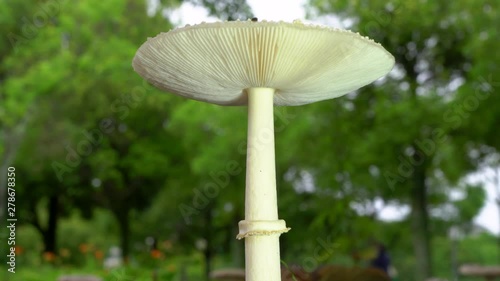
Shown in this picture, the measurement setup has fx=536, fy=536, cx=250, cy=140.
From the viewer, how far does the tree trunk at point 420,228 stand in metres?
9.71

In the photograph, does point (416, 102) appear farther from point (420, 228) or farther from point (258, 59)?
point (258, 59)

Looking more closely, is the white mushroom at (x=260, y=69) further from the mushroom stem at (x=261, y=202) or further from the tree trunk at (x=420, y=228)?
the tree trunk at (x=420, y=228)

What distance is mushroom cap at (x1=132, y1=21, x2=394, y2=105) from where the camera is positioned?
1.82 metres

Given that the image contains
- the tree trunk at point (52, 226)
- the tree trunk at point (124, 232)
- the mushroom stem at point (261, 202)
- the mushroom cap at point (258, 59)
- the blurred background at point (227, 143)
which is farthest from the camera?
the tree trunk at point (52, 226)

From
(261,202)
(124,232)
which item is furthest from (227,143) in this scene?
(261,202)

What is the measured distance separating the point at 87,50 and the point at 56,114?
3190mm

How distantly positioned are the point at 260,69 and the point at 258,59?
0.09 m

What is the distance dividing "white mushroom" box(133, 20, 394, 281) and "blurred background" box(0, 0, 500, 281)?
1.08 m

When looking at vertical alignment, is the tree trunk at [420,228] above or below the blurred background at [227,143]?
below

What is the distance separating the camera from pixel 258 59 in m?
2.01

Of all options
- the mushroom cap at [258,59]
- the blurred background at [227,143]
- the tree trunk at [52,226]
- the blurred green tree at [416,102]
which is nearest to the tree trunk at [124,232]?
the blurred background at [227,143]

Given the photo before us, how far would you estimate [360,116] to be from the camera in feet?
34.6

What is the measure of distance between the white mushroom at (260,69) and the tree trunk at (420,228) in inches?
319

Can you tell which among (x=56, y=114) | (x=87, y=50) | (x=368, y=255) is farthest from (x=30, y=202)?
(x=368, y=255)
